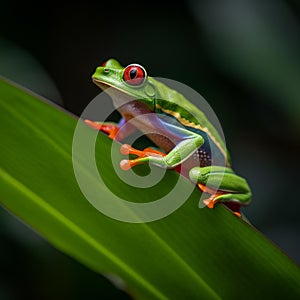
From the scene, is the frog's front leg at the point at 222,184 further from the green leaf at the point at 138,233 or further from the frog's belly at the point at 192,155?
the green leaf at the point at 138,233

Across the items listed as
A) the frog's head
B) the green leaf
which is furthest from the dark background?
the green leaf

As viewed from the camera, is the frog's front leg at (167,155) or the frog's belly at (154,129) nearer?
the frog's front leg at (167,155)

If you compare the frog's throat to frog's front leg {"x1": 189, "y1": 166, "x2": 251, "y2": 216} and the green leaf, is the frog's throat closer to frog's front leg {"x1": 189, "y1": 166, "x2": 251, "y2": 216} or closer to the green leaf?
frog's front leg {"x1": 189, "y1": 166, "x2": 251, "y2": 216}

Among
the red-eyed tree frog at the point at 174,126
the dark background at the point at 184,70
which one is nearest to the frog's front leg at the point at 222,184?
the red-eyed tree frog at the point at 174,126

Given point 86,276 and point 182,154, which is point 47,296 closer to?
point 86,276

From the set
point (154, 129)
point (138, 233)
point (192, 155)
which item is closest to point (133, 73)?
point (154, 129)

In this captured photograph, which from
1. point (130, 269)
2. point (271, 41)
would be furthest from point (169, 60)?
point (130, 269)

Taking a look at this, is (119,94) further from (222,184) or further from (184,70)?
(184,70)
